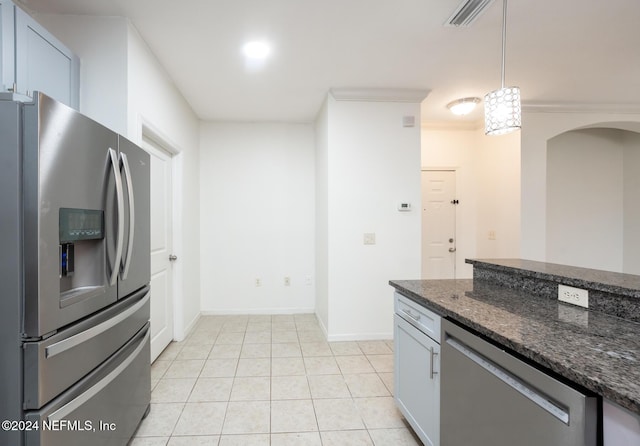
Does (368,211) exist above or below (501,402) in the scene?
above

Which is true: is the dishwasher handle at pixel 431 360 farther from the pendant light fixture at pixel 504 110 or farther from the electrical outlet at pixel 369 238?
the electrical outlet at pixel 369 238

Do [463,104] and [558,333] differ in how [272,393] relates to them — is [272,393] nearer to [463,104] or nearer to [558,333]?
[558,333]

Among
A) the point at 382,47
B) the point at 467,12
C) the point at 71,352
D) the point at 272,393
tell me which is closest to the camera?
the point at 71,352

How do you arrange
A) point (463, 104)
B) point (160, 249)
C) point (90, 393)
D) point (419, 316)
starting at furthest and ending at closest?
point (463, 104) → point (160, 249) → point (419, 316) → point (90, 393)

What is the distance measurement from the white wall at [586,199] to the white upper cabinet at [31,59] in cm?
554

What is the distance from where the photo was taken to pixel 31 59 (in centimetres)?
152

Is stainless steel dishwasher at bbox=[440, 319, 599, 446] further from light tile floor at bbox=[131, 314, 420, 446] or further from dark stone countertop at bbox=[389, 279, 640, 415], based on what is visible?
light tile floor at bbox=[131, 314, 420, 446]

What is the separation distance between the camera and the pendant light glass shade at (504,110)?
5.51 feet

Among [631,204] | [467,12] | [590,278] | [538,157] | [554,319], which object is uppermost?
[467,12]

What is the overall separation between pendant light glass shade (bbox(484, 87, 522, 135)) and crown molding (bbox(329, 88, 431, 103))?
160 centimetres

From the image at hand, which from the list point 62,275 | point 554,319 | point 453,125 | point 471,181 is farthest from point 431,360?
point 453,125

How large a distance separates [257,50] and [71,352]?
7.62 ft

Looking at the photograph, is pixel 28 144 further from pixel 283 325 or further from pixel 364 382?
pixel 283 325

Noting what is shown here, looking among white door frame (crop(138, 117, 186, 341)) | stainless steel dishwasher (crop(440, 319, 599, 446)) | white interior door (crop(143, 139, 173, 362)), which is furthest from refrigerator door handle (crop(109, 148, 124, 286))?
white door frame (crop(138, 117, 186, 341))
